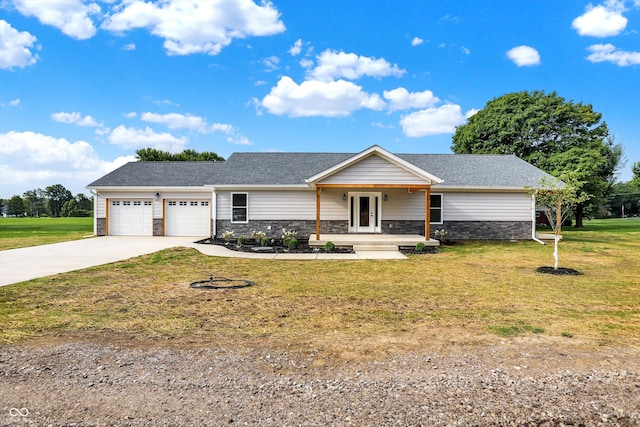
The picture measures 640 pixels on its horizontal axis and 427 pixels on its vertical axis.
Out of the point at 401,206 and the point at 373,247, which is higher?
the point at 401,206

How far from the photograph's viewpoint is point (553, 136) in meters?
30.4

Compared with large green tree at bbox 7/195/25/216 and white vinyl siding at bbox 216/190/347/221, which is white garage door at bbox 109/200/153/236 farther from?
large green tree at bbox 7/195/25/216

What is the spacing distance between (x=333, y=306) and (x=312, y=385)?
3009mm

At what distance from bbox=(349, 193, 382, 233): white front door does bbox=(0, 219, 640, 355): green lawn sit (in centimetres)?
705

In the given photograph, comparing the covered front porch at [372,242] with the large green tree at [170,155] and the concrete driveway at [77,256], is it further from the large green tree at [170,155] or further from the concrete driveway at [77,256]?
the large green tree at [170,155]

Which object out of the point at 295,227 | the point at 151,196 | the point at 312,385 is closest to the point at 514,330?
the point at 312,385

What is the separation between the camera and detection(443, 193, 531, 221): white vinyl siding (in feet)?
60.5

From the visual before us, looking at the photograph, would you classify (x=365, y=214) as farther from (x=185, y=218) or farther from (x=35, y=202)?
(x=35, y=202)

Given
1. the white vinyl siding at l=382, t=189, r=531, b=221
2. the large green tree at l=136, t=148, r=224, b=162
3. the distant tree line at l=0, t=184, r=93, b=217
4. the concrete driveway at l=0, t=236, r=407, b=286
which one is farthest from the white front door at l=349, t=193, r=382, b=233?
the distant tree line at l=0, t=184, r=93, b=217

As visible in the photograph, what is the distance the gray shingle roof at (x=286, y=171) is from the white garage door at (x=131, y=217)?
1136mm

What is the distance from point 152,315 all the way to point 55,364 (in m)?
1.91

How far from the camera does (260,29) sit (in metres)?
19.3

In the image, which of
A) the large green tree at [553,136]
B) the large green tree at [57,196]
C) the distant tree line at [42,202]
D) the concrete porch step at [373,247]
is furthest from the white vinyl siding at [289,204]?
the large green tree at [57,196]

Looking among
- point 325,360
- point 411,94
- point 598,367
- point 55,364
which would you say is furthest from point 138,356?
point 411,94
